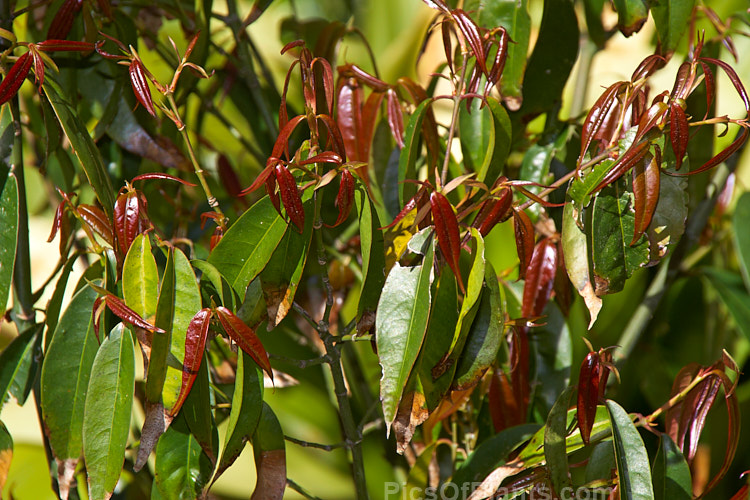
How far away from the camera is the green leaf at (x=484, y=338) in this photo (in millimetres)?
415

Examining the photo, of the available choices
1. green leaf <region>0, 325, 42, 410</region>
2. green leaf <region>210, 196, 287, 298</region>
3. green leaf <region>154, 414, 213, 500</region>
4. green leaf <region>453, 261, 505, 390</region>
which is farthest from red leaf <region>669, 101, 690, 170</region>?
→ green leaf <region>0, 325, 42, 410</region>

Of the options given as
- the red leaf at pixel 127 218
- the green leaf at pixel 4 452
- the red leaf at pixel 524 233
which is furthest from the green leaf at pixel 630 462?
the green leaf at pixel 4 452

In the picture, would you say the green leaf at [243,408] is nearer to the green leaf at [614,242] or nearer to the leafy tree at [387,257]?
the leafy tree at [387,257]

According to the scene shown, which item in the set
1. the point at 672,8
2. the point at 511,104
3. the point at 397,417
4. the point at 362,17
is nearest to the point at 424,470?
the point at 397,417

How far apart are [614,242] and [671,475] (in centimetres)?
18

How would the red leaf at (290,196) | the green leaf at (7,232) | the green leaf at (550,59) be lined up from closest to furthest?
the red leaf at (290,196) → the green leaf at (7,232) → the green leaf at (550,59)

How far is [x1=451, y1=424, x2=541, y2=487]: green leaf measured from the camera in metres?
0.52

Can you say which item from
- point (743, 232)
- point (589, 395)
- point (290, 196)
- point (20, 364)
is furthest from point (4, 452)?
point (743, 232)

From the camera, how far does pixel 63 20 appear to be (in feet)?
1.63

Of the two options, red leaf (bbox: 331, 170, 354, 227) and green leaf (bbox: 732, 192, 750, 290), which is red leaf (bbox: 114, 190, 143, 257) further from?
green leaf (bbox: 732, 192, 750, 290)

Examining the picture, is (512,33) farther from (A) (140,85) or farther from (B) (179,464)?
(B) (179,464)

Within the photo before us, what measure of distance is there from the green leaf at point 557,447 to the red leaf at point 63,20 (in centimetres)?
46

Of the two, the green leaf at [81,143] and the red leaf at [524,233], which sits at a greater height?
the green leaf at [81,143]

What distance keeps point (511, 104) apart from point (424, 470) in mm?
323
